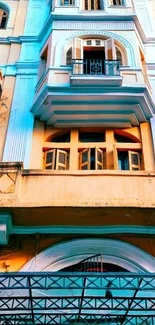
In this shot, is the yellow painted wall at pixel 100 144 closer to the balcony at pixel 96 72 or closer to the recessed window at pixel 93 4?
the balcony at pixel 96 72

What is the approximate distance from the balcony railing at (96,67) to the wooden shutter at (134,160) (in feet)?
8.02

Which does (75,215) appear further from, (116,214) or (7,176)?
(7,176)

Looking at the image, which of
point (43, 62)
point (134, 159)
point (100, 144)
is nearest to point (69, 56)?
point (43, 62)

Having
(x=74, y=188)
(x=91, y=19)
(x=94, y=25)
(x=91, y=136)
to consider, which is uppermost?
(x=91, y=19)

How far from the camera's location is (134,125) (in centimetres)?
1162

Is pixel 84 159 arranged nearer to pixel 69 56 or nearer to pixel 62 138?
pixel 62 138

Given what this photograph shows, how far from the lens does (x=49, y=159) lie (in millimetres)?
10766

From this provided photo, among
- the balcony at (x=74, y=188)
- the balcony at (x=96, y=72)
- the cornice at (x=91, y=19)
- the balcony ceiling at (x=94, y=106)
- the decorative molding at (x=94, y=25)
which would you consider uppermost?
the cornice at (x=91, y=19)

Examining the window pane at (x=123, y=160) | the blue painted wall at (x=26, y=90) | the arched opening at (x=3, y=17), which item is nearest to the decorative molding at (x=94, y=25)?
the blue painted wall at (x=26, y=90)

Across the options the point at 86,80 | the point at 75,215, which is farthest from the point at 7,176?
the point at 86,80

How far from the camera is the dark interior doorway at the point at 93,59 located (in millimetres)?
12078

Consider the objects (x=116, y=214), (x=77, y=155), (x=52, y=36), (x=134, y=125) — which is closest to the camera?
(x=116, y=214)

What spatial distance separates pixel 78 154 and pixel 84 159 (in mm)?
373

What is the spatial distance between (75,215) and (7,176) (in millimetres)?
1799
